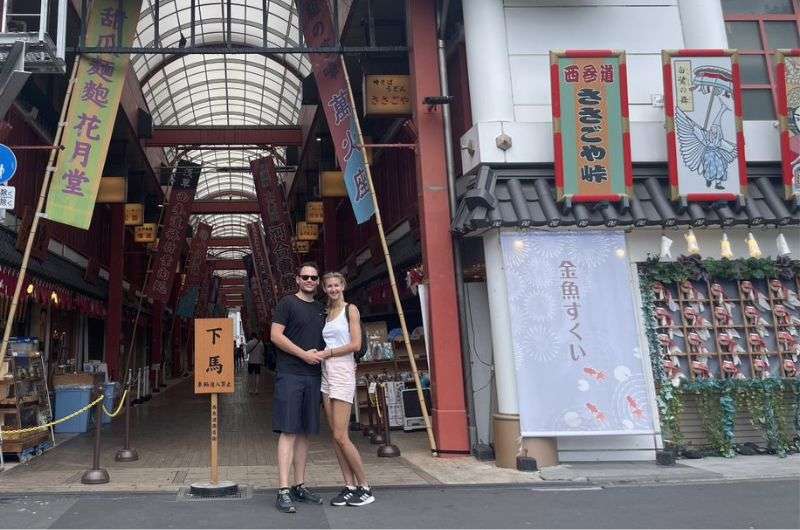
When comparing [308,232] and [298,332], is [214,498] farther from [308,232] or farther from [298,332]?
[308,232]

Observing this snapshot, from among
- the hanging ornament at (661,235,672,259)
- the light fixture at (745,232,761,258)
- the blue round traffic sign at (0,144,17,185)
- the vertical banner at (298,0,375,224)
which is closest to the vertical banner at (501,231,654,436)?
the hanging ornament at (661,235,672,259)

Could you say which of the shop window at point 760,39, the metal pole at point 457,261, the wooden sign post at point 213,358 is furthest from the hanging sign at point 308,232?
the wooden sign post at point 213,358

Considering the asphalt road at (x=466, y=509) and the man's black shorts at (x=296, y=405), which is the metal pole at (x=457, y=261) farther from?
the man's black shorts at (x=296, y=405)

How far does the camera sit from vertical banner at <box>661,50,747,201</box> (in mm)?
7309

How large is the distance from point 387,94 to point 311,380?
5180mm

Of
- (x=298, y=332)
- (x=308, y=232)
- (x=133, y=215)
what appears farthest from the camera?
(x=308, y=232)

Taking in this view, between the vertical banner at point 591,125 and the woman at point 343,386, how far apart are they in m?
3.35

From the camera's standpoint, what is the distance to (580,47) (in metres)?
8.02

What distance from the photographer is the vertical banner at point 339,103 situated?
28.8 ft

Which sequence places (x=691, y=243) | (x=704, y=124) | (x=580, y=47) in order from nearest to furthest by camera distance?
(x=691, y=243) → (x=704, y=124) → (x=580, y=47)

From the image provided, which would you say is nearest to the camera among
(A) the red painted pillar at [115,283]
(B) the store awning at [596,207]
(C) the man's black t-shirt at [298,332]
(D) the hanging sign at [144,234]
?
(C) the man's black t-shirt at [298,332]

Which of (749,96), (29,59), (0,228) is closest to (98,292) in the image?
(0,228)

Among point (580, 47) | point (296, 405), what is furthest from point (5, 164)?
point (580, 47)

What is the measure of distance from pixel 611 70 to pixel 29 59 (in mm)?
7133
